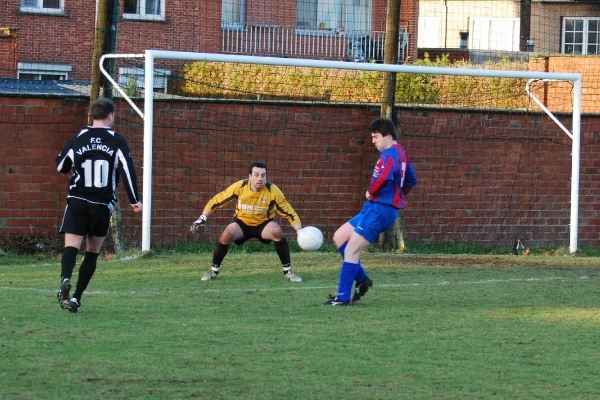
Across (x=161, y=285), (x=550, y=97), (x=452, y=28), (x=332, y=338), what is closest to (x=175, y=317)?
(x=332, y=338)

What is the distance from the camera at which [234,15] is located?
81.3ft

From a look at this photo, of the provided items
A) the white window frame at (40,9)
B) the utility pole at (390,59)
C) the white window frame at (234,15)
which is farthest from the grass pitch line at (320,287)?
the white window frame at (40,9)

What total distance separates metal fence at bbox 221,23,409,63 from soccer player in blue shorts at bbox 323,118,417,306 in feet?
47.4

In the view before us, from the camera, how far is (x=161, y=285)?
33.9 feet

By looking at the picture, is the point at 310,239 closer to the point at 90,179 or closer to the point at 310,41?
the point at 90,179

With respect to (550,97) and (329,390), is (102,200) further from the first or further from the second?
(550,97)

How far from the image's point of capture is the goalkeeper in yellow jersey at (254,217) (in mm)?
10891

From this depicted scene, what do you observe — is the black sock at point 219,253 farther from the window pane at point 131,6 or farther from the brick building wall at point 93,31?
the window pane at point 131,6

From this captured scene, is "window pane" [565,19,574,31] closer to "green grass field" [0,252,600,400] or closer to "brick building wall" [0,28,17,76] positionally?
"brick building wall" [0,28,17,76]

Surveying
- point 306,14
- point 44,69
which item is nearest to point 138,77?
point 306,14

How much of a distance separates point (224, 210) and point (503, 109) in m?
4.86

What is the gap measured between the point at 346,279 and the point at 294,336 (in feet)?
5.53

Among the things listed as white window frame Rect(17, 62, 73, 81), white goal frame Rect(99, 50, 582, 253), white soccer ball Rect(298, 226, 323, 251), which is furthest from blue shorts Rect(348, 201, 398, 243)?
white window frame Rect(17, 62, 73, 81)

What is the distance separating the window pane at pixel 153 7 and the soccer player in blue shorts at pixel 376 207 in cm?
1907
